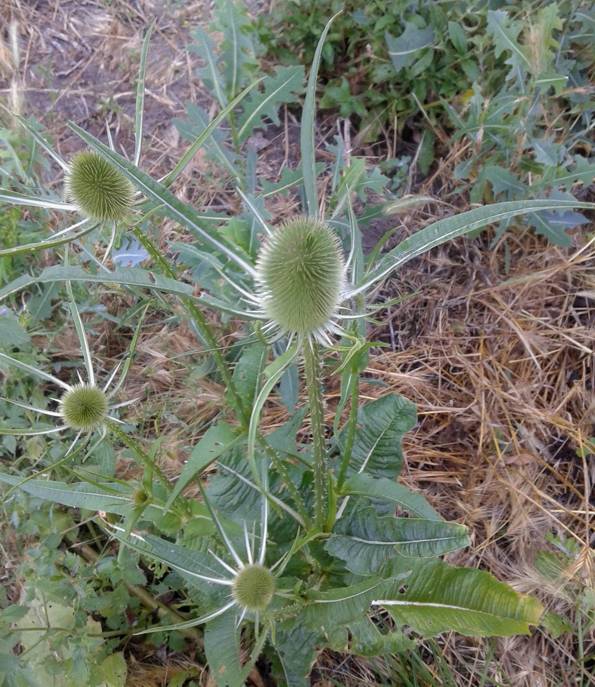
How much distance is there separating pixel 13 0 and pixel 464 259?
2605 mm

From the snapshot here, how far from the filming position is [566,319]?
2.12 m

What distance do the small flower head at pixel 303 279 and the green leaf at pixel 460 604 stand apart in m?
0.65

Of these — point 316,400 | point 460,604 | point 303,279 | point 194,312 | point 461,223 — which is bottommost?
point 460,604

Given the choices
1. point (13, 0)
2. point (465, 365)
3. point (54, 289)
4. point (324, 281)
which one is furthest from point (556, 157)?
point (13, 0)

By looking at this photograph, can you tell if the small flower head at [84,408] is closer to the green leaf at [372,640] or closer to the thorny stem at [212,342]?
the thorny stem at [212,342]

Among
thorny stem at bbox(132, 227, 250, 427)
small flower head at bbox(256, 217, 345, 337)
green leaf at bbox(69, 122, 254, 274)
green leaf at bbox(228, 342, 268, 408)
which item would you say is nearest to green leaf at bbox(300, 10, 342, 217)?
small flower head at bbox(256, 217, 345, 337)

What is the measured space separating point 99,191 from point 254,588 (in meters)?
0.87

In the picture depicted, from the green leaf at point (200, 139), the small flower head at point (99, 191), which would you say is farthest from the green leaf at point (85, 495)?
the green leaf at point (200, 139)

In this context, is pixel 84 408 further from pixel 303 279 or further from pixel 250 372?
pixel 303 279

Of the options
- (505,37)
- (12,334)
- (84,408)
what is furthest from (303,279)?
(505,37)

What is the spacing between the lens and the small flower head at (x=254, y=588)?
1227 millimetres

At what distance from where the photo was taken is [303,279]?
988 millimetres

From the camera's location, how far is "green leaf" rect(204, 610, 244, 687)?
4.40 feet

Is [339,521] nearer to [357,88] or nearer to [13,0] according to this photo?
[357,88]
